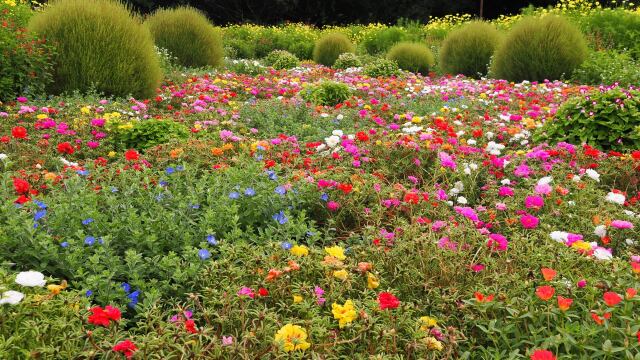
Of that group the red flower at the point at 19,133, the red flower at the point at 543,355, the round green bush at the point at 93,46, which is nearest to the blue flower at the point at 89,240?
the red flower at the point at 543,355

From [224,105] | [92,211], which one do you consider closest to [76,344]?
[92,211]

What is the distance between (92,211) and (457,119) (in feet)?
13.0

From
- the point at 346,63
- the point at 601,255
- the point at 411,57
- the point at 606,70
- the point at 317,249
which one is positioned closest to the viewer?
the point at 601,255

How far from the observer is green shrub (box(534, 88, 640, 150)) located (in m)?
4.40

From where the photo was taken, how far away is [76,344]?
1620 millimetres

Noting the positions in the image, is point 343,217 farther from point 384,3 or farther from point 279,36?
point 384,3

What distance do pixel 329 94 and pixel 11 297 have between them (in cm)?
550

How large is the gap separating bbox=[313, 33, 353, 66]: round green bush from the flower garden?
8.31 m

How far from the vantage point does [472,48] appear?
10.4 m

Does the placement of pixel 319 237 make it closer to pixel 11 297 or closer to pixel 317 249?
pixel 317 249

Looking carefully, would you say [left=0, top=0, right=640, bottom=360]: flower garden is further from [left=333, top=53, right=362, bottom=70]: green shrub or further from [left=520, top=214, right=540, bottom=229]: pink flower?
[left=333, top=53, right=362, bottom=70]: green shrub

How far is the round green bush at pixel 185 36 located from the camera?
9719 mm

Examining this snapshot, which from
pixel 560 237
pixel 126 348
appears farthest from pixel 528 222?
pixel 126 348

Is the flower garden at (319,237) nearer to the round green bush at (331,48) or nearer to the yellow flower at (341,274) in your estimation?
the yellow flower at (341,274)
